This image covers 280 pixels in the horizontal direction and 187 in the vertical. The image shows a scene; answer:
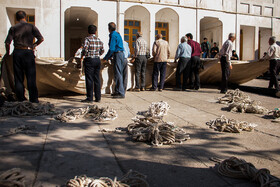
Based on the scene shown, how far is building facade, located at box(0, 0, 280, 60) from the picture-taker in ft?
48.2

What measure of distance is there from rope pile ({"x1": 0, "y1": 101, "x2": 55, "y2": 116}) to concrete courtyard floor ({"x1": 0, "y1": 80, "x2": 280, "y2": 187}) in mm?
255

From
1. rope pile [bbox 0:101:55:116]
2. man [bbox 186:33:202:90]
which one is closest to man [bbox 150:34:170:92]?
man [bbox 186:33:202:90]

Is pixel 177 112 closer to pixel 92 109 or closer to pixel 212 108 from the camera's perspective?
pixel 212 108

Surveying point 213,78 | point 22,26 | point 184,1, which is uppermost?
point 184,1

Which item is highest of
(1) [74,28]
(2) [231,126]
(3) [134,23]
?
(1) [74,28]

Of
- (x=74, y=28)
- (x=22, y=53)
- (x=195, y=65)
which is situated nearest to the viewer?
(x=22, y=53)

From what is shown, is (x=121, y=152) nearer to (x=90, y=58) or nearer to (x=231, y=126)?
(x=231, y=126)

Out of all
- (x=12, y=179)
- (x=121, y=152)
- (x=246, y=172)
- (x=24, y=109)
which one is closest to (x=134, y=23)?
(x=24, y=109)

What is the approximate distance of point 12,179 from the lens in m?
2.11

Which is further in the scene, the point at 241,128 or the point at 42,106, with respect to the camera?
the point at 42,106

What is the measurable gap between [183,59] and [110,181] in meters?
7.36

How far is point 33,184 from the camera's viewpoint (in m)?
2.18

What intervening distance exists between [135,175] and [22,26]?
15.6 ft

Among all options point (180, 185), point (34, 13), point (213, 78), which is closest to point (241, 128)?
point (180, 185)
